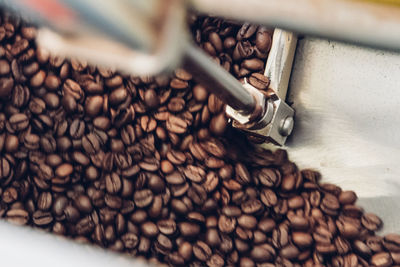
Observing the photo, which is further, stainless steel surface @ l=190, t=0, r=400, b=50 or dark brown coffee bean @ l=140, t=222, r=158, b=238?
dark brown coffee bean @ l=140, t=222, r=158, b=238

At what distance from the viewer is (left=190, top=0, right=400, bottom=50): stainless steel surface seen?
1.60 ft

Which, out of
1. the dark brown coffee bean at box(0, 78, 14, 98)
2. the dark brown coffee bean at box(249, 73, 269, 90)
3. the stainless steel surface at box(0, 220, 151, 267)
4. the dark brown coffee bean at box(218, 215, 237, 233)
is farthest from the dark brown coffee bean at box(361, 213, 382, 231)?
the dark brown coffee bean at box(0, 78, 14, 98)

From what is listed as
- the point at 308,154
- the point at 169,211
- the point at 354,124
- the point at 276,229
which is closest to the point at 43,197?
the point at 169,211

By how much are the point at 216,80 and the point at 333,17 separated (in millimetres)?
474

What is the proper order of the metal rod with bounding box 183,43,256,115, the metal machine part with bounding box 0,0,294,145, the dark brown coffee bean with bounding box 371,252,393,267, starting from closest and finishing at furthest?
the metal machine part with bounding box 0,0,294,145
the metal rod with bounding box 183,43,256,115
the dark brown coffee bean with bounding box 371,252,393,267

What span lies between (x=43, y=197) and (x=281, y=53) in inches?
34.2

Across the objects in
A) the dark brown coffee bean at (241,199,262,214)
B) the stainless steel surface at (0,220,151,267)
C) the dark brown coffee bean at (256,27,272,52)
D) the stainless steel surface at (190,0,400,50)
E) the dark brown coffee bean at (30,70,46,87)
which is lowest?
the dark brown coffee bean at (241,199,262,214)

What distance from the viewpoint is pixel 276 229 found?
4.81 feet

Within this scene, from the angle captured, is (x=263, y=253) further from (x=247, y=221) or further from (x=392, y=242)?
(x=392, y=242)

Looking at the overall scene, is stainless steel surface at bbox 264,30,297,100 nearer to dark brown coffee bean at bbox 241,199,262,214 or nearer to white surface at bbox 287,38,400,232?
white surface at bbox 287,38,400,232

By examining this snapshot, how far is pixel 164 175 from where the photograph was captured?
1.49 meters

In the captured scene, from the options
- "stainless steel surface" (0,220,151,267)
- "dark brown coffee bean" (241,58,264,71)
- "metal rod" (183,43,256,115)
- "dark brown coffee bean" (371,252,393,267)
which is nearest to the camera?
"stainless steel surface" (0,220,151,267)

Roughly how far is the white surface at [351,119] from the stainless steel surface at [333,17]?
0.96m

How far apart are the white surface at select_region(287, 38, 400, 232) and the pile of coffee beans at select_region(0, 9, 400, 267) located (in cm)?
6
